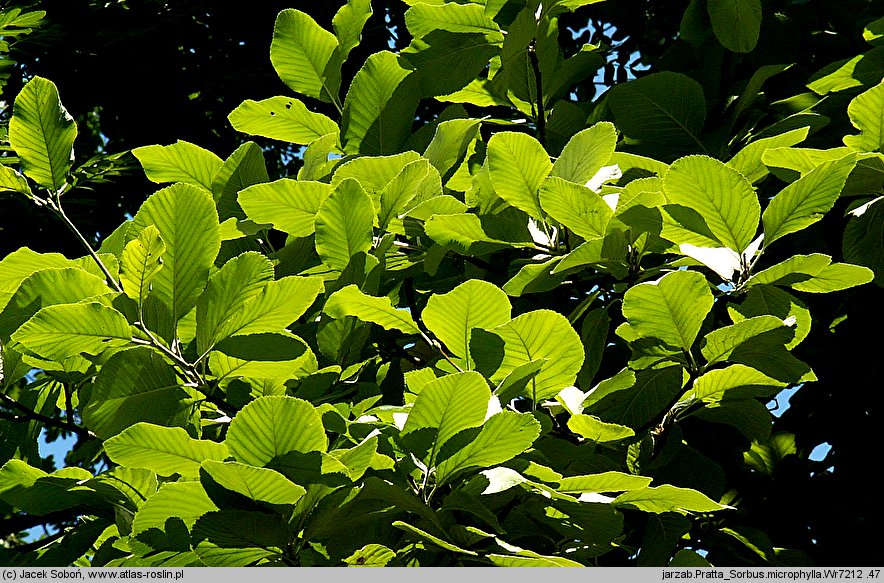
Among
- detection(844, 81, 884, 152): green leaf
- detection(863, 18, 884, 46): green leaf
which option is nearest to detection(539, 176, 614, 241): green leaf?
detection(844, 81, 884, 152): green leaf

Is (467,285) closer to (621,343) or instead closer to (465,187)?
(465,187)

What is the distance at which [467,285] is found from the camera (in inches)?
40.1

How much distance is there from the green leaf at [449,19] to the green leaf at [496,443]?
2.67 ft

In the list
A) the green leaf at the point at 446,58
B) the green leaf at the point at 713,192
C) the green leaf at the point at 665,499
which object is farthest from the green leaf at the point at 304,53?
the green leaf at the point at 665,499

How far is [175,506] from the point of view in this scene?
88 cm

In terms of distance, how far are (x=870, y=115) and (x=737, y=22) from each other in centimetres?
48

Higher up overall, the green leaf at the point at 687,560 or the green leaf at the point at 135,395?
the green leaf at the point at 135,395

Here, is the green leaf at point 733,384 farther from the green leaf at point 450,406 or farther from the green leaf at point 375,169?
the green leaf at point 375,169

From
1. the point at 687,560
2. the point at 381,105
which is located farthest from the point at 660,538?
the point at 381,105

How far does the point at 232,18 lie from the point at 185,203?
14.2 ft

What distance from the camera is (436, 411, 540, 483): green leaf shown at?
2.91ft

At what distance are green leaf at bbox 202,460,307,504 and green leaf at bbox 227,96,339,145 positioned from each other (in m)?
0.82

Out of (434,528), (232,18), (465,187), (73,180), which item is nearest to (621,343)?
(465,187)

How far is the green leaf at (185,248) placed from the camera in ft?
3.38
